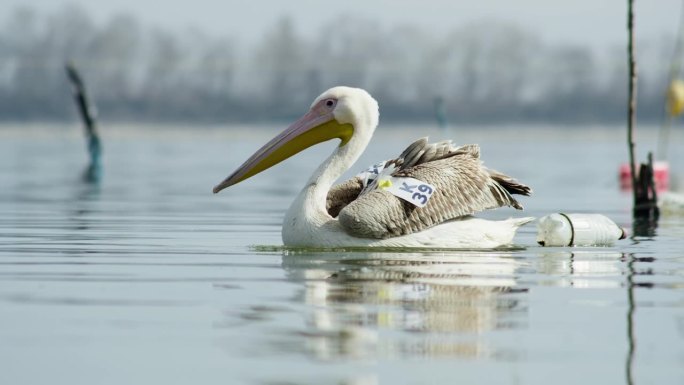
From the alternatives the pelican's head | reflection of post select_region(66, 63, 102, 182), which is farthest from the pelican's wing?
reflection of post select_region(66, 63, 102, 182)

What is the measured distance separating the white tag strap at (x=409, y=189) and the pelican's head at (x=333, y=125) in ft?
2.27

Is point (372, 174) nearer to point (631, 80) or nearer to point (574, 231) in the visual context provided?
point (574, 231)

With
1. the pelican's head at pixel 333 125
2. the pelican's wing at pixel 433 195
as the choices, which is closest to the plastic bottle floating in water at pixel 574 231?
the pelican's wing at pixel 433 195

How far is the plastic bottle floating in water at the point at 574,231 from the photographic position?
1038 cm

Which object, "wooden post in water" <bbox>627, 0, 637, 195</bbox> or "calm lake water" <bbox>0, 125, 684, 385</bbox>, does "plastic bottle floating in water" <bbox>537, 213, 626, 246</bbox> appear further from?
Answer: "wooden post in water" <bbox>627, 0, 637, 195</bbox>

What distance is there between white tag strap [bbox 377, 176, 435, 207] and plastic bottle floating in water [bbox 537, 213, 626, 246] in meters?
1.15

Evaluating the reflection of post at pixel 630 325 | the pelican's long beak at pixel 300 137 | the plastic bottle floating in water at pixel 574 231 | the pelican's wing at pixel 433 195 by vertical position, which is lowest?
the reflection of post at pixel 630 325

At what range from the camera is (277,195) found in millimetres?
19391

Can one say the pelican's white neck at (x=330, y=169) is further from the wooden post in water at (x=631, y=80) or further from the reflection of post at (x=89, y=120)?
the reflection of post at (x=89, y=120)

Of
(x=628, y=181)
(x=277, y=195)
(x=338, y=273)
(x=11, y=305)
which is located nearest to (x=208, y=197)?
(x=277, y=195)

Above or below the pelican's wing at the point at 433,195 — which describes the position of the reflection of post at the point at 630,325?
below

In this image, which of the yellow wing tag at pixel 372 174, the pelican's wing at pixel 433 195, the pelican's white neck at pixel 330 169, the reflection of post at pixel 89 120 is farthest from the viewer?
the reflection of post at pixel 89 120

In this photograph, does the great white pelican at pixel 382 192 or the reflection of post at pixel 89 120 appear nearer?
the great white pelican at pixel 382 192

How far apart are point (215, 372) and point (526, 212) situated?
412 inches
